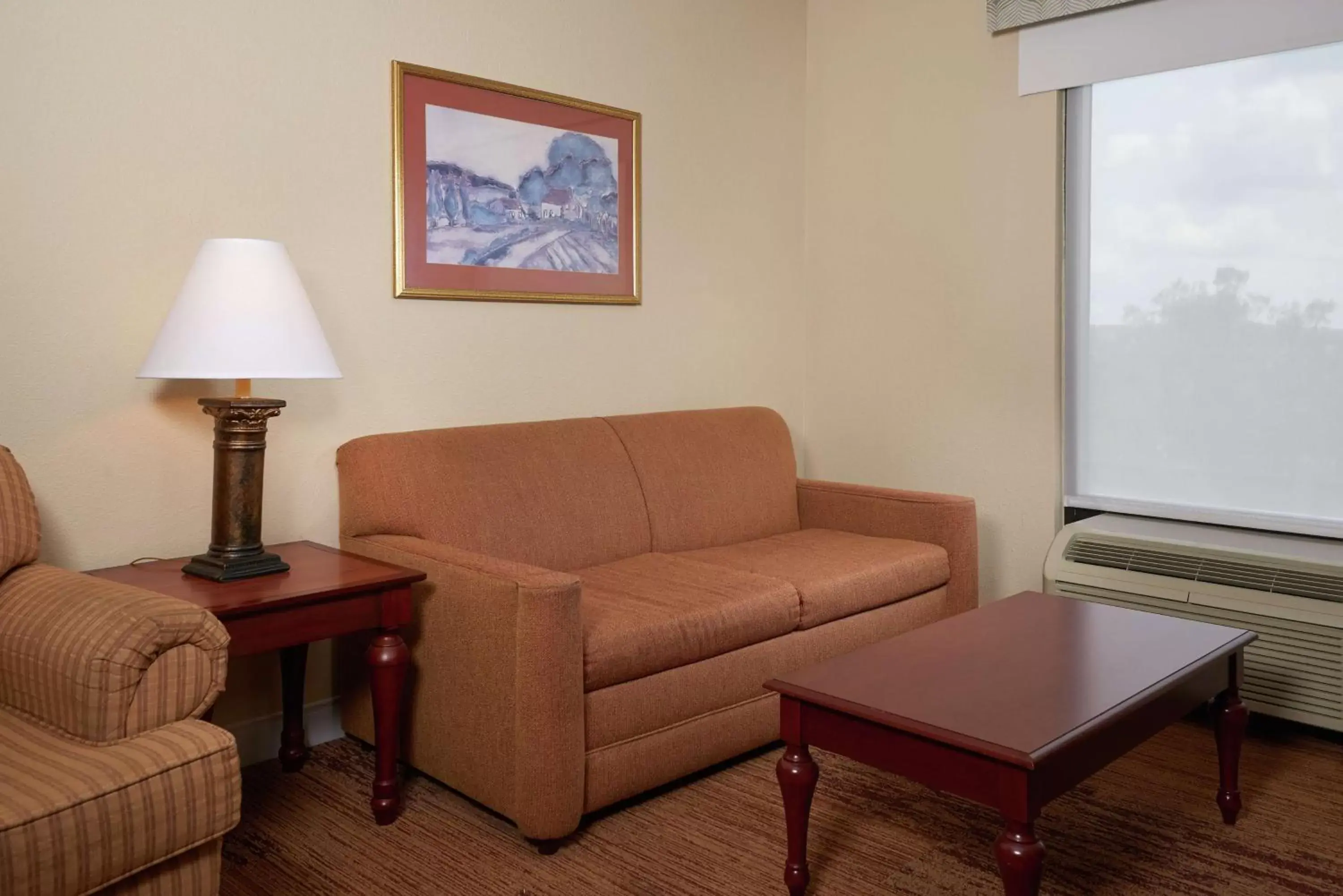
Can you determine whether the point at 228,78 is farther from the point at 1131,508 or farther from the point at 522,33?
the point at 1131,508

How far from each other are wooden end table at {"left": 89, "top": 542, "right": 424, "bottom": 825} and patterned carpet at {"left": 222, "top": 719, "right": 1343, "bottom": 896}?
0.19 meters

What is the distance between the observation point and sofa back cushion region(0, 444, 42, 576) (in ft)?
6.75

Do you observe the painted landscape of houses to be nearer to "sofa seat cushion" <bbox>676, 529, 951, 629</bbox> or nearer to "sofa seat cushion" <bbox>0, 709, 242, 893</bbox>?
"sofa seat cushion" <bbox>676, 529, 951, 629</bbox>

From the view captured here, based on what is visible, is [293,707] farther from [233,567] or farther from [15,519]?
[15,519]

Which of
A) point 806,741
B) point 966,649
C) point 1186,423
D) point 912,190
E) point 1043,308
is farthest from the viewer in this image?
point 912,190

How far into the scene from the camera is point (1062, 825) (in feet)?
7.95

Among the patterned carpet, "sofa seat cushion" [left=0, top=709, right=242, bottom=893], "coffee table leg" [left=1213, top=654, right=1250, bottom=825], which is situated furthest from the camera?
"coffee table leg" [left=1213, top=654, right=1250, bottom=825]

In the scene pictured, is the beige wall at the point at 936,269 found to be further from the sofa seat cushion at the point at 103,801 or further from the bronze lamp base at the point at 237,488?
the sofa seat cushion at the point at 103,801

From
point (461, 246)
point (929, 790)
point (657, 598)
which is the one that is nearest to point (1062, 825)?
point (929, 790)

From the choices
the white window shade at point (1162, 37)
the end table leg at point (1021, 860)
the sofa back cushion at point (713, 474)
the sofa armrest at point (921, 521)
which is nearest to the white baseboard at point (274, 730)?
the sofa back cushion at point (713, 474)

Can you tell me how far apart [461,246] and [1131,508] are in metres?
2.34

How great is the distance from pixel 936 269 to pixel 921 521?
3.46 feet

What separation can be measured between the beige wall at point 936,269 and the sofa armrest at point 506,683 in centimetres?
209

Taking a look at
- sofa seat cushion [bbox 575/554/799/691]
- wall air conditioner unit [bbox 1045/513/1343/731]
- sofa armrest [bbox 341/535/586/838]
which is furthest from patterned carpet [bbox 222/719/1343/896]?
sofa seat cushion [bbox 575/554/799/691]
